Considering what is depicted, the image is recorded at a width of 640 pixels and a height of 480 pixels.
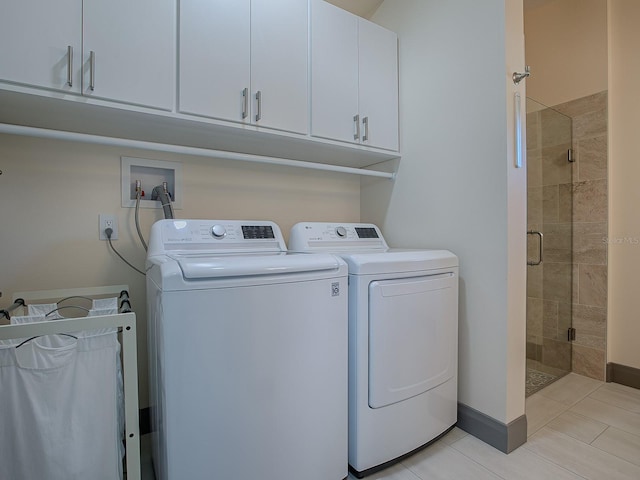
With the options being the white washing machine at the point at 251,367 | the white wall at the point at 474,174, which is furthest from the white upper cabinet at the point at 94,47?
the white wall at the point at 474,174

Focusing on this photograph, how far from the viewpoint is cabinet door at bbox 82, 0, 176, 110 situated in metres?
1.18

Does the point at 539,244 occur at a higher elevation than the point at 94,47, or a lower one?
lower

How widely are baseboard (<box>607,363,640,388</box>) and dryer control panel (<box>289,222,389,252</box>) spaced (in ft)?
5.85

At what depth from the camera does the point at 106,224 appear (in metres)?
1.55

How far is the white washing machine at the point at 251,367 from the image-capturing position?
3.18 ft

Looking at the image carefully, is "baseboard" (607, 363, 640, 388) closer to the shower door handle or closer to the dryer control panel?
the shower door handle

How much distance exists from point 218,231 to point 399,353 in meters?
1.00

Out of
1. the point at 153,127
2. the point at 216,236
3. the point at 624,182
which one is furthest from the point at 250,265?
the point at 624,182

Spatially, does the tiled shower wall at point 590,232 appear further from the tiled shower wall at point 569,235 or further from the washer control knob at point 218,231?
the washer control knob at point 218,231

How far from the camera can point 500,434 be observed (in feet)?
4.86

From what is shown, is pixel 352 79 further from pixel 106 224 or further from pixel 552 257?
pixel 552 257

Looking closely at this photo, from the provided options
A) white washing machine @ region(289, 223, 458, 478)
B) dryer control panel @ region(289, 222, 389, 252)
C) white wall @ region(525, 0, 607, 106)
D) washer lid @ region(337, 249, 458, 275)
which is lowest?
white washing machine @ region(289, 223, 458, 478)

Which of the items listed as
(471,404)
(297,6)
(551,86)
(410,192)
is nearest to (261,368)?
(471,404)

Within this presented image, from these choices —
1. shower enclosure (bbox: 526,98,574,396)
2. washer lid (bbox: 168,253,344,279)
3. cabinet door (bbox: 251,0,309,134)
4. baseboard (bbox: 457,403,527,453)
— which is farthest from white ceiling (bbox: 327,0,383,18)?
baseboard (bbox: 457,403,527,453)
